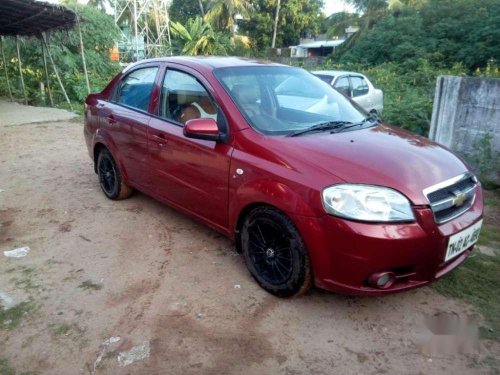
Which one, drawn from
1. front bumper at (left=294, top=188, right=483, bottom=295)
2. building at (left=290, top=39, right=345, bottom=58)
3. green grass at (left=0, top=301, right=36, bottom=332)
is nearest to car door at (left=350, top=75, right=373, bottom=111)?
front bumper at (left=294, top=188, right=483, bottom=295)

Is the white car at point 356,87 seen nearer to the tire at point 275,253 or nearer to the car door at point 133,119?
the car door at point 133,119

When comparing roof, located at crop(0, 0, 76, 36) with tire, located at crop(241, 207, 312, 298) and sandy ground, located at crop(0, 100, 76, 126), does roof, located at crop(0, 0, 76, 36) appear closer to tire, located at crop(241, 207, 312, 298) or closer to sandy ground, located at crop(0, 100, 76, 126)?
sandy ground, located at crop(0, 100, 76, 126)

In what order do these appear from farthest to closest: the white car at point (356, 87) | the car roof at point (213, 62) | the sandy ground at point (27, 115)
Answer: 1. the sandy ground at point (27, 115)
2. the white car at point (356, 87)
3. the car roof at point (213, 62)

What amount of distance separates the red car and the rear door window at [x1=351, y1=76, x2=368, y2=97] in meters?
5.50

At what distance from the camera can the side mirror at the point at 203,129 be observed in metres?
3.11

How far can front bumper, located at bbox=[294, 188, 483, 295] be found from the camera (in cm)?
247

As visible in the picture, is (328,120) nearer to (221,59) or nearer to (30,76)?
(221,59)

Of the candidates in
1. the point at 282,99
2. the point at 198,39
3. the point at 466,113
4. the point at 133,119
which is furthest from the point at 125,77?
the point at 198,39

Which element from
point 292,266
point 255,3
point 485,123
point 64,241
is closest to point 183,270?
point 292,266

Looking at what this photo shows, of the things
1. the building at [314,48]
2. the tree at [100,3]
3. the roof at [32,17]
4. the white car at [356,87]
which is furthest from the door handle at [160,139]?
the tree at [100,3]

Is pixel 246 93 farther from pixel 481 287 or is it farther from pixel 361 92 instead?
pixel 361 92

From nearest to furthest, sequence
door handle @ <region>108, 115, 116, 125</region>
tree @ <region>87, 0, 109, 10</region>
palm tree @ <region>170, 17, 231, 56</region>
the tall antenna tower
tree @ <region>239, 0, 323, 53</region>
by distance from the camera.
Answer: door handle @ <region>108, 115, 116, 125</region> < palm tree @ <region>170, 17, 231, 56</region> < the tall antenna tower < tree @ <region>239, 0, 323, 53</region> < tree @ <region>87, 0, 109, 10</region>

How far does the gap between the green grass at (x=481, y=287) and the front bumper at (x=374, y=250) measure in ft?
1.66

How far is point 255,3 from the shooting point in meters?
32.0
